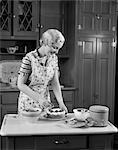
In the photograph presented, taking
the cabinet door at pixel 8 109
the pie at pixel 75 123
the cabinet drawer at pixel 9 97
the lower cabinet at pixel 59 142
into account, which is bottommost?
the cabinet door at pixel 8 109

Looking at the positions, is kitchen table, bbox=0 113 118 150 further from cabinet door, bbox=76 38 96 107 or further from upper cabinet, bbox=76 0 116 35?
upper cabinet, bbox=76 0 116 35

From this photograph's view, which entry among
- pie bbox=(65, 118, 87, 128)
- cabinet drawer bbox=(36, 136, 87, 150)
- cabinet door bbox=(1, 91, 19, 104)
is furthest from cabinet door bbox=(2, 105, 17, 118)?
cabinet drawer bbox=(36, 136, 87, 150)

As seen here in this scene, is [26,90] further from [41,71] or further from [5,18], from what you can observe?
[5,18]

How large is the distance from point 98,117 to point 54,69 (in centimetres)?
70

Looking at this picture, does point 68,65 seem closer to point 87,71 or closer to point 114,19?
point 87,71

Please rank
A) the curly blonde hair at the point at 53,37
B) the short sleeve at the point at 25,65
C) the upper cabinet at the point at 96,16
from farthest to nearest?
1. the upper cabinet at the point at 96,16
2. the short sleeve at the point at 25,65
3. the curly blonde hair at the point at 53,37

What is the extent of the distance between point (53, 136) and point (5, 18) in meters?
2.64

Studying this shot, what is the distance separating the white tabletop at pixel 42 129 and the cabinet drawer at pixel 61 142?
0.06m

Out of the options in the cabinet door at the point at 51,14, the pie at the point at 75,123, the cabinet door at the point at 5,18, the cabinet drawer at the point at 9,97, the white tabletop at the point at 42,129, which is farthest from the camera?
the cabinet door at the point at 51,14

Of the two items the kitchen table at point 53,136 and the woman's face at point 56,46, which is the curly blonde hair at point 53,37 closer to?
the woman's face at point 56,46

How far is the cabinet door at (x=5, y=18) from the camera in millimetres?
4008

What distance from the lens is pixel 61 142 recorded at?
192 cm

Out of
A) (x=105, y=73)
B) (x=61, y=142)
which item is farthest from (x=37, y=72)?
(x=105, y=73)

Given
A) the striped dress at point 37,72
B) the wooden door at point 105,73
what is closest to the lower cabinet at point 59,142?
the striped dress at point 37,72
